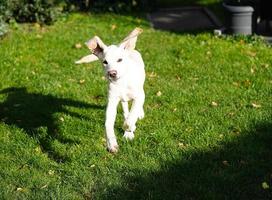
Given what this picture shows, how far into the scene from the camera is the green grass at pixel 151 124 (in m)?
5.25

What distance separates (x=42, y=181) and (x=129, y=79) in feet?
4.30

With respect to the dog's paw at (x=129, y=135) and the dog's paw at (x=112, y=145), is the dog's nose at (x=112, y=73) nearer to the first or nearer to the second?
the dog's paw at (x=112, y=145)

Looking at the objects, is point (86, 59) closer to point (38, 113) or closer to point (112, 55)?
point (112, 55)

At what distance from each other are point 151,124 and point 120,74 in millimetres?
1508

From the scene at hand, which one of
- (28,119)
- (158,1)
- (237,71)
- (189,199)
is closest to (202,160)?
(189,199)

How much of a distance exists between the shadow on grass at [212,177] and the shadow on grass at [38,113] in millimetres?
1128

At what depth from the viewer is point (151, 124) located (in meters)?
6.68

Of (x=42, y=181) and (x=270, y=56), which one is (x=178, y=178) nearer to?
(x=42, y=181)

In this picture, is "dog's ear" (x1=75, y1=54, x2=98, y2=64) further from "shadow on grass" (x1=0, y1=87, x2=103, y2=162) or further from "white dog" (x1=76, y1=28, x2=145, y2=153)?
"shadow on grass" (x1=0, y1=87, x2=103, y2=162)

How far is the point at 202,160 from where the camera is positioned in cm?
565

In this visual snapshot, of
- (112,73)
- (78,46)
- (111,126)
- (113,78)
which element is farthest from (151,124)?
(78,46)

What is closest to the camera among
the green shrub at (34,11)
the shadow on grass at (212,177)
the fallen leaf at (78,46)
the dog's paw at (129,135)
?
the shadow on grass at (212,177)

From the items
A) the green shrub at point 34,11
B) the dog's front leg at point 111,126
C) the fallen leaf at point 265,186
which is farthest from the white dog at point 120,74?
the green shrub at point 34,11

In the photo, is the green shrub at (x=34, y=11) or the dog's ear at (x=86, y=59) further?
the green shrub at (x=34, y=11)
